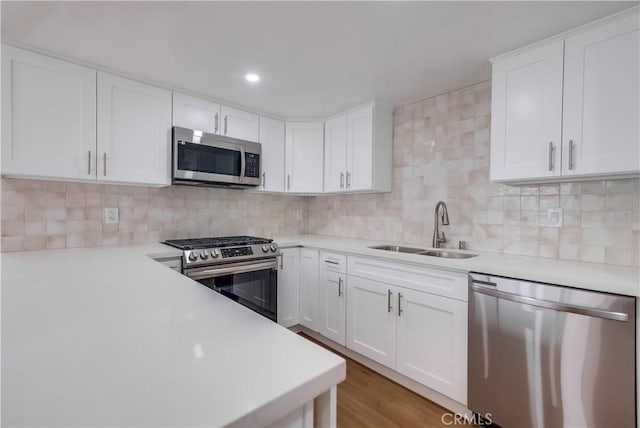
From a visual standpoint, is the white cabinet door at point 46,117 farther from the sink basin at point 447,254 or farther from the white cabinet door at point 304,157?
the sink basin at point 447,254

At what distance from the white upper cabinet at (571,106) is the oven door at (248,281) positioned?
1.85 meters

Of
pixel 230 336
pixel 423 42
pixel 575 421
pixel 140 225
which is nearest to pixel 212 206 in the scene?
pixel 140 225

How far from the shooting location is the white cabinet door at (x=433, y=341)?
1692mm

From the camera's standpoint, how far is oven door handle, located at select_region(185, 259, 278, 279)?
6.88 ft

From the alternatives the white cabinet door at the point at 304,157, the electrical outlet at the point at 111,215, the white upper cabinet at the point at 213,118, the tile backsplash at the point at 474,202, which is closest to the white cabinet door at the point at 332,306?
the tile backsplash at the point at 474,202

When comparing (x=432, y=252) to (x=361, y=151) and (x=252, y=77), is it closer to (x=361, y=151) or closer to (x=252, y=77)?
(x=361, y=151)

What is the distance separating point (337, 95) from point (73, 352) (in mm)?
2365

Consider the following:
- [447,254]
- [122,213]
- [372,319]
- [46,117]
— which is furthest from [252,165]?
[447,254]

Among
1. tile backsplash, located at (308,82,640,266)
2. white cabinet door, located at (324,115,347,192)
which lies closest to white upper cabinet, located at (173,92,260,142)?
white cabinet door, located at (324,115,347,192)

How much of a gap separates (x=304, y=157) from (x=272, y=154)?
1.10ft

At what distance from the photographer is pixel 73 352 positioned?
574mm

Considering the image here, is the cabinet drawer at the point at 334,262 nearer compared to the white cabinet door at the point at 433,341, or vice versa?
the white cabinet door at the point at 433,341

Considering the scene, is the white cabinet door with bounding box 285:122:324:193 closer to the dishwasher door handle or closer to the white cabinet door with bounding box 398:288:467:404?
the white cabinet door with bounding box 398:288:467:404

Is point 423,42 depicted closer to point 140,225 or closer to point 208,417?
point 208,417
